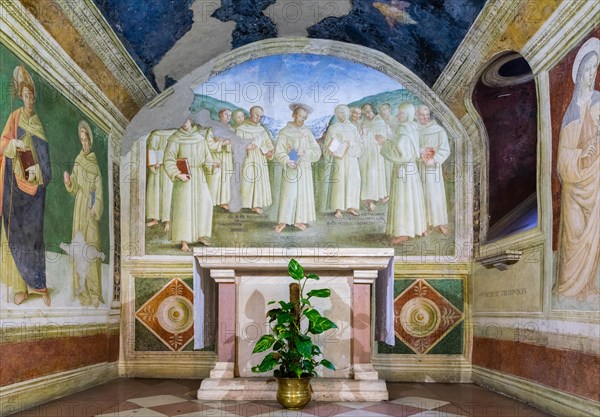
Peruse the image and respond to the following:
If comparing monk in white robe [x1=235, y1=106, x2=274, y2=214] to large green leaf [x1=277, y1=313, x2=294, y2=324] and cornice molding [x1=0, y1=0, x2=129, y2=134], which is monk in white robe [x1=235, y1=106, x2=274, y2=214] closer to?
cornice molding [x1=0, y1=0, x2=129, y2=134]

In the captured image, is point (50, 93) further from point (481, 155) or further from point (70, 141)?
point (481, 155)

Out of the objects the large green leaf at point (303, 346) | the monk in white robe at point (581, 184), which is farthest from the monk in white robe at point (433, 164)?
the large green leaf at point (303, 346)

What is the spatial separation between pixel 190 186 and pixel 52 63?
2.57 metres

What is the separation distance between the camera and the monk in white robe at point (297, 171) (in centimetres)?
805

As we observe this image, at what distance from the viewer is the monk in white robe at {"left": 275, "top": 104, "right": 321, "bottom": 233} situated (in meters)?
8.05

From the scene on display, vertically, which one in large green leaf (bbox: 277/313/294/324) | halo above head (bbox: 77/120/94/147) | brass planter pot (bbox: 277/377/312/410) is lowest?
brass planter pot (bbox: 277/377/312/410)

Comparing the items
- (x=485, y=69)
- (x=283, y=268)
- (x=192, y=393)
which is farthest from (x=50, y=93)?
(x=485, y=69)

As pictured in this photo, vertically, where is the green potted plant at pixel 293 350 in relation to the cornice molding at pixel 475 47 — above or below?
below

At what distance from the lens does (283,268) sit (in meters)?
6.12

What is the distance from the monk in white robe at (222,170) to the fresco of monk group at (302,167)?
0.6 inches

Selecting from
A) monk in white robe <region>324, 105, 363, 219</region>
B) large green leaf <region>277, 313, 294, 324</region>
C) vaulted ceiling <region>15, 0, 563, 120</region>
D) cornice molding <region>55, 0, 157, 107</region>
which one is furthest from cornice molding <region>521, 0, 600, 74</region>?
cornice molding <region>55, 0, 157, 107</region>

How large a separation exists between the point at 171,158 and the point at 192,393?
3.32 metres

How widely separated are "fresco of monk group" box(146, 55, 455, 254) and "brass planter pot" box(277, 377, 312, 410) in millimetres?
2838

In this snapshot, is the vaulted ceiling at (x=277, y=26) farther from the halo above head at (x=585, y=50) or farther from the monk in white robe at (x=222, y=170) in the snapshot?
the halo above head at (x=585, y=50)
